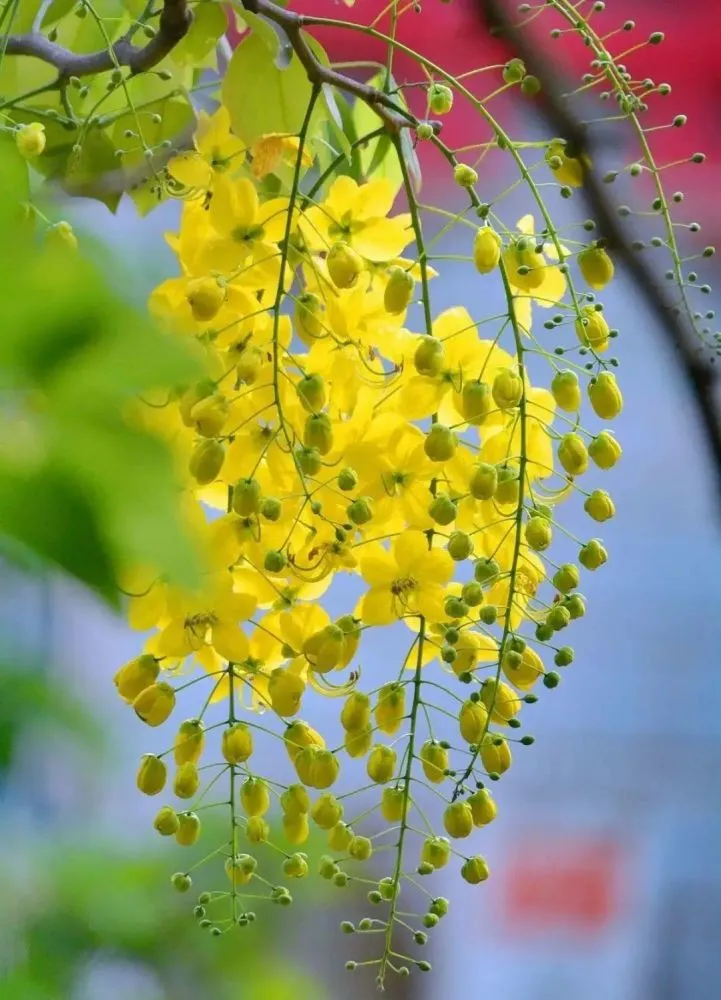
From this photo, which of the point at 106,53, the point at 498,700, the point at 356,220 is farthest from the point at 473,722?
the point at 106,53

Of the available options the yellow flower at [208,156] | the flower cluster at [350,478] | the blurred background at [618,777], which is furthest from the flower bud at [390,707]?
the blurred background at [618,777]

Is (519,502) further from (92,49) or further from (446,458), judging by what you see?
(92,49)

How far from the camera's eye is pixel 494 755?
18.1 inches

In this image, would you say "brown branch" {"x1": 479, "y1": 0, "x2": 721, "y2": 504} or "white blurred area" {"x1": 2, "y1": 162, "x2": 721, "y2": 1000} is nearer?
"brown branch" {"x1": 479, "y1": 0, "x2": 721, "y2": 504}

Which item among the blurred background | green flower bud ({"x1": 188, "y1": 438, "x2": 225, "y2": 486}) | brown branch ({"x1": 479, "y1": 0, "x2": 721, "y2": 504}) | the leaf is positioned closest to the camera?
green flower bud ({"x1": 188, "y1": 438, "x2": 225, "y2": 486})

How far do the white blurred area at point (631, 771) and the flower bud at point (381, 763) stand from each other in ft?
1.70

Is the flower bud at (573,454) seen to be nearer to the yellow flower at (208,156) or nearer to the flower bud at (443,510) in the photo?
the flower bud at (443,510)

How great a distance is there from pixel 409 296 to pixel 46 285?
298 millimetres

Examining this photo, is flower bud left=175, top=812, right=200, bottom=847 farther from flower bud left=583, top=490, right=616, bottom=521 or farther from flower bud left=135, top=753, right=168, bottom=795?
flower bud left=583, top=490, right=616, bottom=521

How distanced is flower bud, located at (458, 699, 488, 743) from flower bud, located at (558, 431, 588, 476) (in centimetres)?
10

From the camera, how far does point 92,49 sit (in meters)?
0.62

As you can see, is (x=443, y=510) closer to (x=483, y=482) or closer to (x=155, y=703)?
(x=483, y=482)

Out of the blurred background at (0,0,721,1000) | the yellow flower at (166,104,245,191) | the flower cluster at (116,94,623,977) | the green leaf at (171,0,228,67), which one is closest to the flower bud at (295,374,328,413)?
the flower cluster at (116,94,623,977)

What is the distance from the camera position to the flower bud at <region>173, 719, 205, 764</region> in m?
0.48
